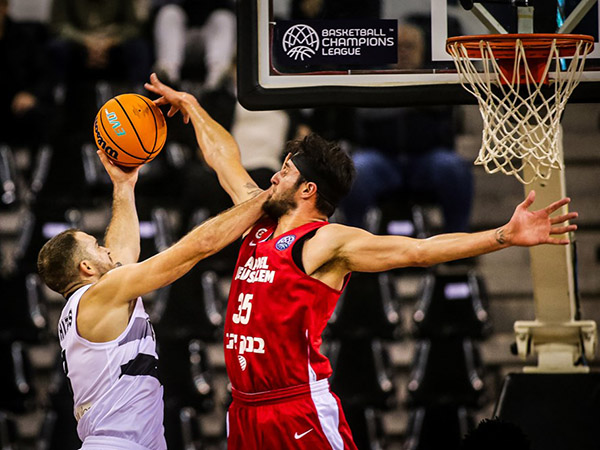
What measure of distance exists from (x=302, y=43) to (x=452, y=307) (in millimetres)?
2849

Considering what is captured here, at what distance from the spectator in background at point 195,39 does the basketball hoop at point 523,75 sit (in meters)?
3.56

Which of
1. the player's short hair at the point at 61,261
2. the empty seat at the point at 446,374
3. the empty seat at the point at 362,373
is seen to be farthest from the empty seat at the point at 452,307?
the player's short hair at the point at 61,261

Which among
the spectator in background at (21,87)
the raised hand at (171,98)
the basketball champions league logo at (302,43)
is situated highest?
the spectator in background at (21,87)

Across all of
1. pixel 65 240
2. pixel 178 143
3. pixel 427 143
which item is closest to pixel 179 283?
pixel 178 143

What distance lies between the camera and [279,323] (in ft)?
13.3

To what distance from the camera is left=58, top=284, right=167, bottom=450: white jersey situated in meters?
4.13

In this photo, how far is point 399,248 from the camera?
3857 millimetres

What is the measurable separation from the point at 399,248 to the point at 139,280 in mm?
1099

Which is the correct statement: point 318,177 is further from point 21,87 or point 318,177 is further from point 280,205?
Result: point 21,87

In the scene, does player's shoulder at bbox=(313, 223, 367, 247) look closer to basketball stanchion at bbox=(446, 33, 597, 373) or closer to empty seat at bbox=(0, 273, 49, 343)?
basketball stanchion at bbox=(446, 33, 597, 373)

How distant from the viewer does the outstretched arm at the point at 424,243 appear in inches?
141

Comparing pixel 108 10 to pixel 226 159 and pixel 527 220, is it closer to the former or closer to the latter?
pixel 226 159

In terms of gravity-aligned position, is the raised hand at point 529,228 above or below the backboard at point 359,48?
below

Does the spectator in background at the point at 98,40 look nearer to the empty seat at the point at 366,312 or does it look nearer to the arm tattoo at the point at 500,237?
the empty seat at the point at 366,312
